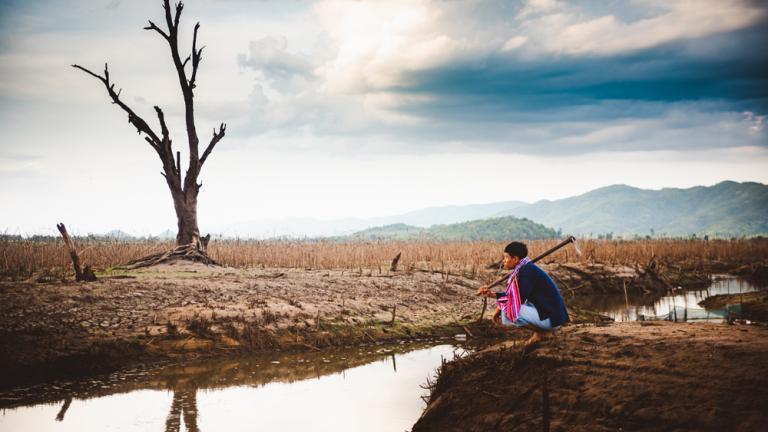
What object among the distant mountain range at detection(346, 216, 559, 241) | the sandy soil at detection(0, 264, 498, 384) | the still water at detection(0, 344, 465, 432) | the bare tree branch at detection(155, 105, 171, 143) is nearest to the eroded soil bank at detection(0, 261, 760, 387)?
the sandy soil at detection(0, 264, 498, 384)

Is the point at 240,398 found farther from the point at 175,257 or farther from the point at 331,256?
the point at 331,256

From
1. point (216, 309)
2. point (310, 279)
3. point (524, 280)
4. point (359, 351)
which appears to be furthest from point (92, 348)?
point (524, 280)

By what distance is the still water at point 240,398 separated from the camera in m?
8.62

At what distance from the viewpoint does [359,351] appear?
1334 cm

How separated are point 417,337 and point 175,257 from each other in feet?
30.5

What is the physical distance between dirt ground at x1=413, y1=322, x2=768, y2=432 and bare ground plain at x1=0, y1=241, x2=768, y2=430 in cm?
1

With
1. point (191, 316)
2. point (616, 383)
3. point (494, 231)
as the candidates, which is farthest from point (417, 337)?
point (494, 231)

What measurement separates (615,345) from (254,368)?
24.3 feet

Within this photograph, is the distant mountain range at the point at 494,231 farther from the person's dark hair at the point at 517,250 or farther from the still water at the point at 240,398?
the person's dark hair at the point at 517,250

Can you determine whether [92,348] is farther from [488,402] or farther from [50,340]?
[488,402]

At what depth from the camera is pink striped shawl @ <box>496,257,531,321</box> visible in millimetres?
7094

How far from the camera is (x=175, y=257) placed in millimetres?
19547

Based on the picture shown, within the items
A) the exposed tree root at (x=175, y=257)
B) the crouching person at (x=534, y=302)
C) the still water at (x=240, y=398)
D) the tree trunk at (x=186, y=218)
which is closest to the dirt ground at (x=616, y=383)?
the crouching person at (x=534, y=302)

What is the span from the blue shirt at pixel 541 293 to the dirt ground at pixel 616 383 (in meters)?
0.37
